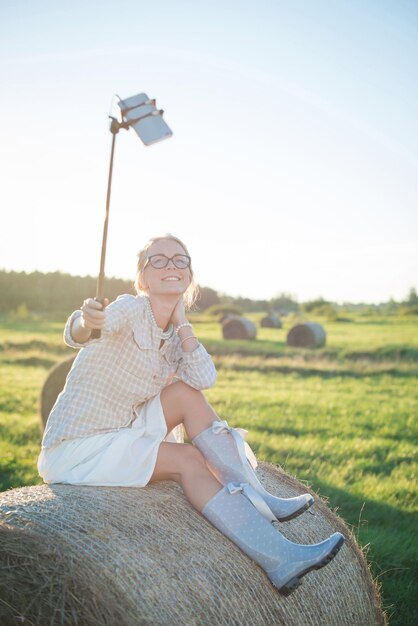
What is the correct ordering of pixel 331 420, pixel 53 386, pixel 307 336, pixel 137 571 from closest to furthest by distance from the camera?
pixel 137 571 < pixel 53 386 < pixel 331 420 < pixel 307 336

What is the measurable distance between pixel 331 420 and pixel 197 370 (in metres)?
6.33

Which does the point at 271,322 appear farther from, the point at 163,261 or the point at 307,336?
the point at 163,261

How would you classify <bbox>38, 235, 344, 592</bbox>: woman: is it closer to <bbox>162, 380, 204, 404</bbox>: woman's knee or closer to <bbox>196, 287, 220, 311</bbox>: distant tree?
<bbox>162, 380, 204, 404</bbox>: woman's knee

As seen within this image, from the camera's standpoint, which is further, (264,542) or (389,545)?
(389,545)

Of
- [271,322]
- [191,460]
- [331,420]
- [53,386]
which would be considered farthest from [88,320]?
[271,322]

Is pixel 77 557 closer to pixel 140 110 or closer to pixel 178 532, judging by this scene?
pixel 178 532

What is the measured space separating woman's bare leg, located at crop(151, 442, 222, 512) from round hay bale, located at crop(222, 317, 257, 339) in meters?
19.8

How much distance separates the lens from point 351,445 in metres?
7.52

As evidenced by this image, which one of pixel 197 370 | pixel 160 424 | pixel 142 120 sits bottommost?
pixel 160 424

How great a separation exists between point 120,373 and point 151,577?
3.87 feet

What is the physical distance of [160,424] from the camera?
3293mm

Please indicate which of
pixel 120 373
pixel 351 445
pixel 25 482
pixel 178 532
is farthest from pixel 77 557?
pixel 351 445

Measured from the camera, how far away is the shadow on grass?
3949 millimetres

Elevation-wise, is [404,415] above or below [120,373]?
below
